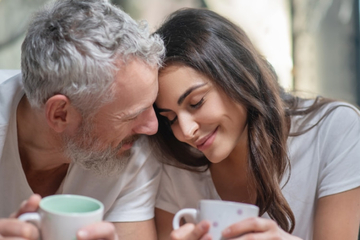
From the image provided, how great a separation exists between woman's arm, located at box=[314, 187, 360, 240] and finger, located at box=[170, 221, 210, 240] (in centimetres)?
60

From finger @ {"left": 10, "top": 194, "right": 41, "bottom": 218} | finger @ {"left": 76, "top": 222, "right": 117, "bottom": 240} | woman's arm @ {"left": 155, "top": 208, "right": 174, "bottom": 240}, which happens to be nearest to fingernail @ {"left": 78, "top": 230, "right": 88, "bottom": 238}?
finger @ {"left": 76, "top": 222, "right": 117, "bottom": 240}

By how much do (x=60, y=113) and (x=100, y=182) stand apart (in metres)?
0.29

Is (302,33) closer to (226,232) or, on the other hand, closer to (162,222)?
(162,222)

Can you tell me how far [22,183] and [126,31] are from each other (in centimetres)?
53

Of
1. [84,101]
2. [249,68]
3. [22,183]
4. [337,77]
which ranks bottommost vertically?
[22,183]

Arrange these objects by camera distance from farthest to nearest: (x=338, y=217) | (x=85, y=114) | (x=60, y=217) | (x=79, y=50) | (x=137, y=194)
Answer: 1. (x=137, y=194)
2. (x=338, y=217)
3. (x=85, y=114)
4. (x=79, y=50)
5. (x=60, y=217)

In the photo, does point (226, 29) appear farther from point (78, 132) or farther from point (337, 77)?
point (337, 77)

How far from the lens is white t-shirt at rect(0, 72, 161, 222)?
1.25 meters

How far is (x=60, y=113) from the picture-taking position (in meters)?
1.16

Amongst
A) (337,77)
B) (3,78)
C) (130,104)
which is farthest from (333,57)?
(3,78)

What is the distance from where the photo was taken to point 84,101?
112 cm

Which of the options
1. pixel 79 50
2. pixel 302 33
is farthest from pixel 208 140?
pixel 302 33

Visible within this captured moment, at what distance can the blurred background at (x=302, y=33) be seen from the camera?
2.10 metres

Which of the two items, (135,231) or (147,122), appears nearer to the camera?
(147,122)
